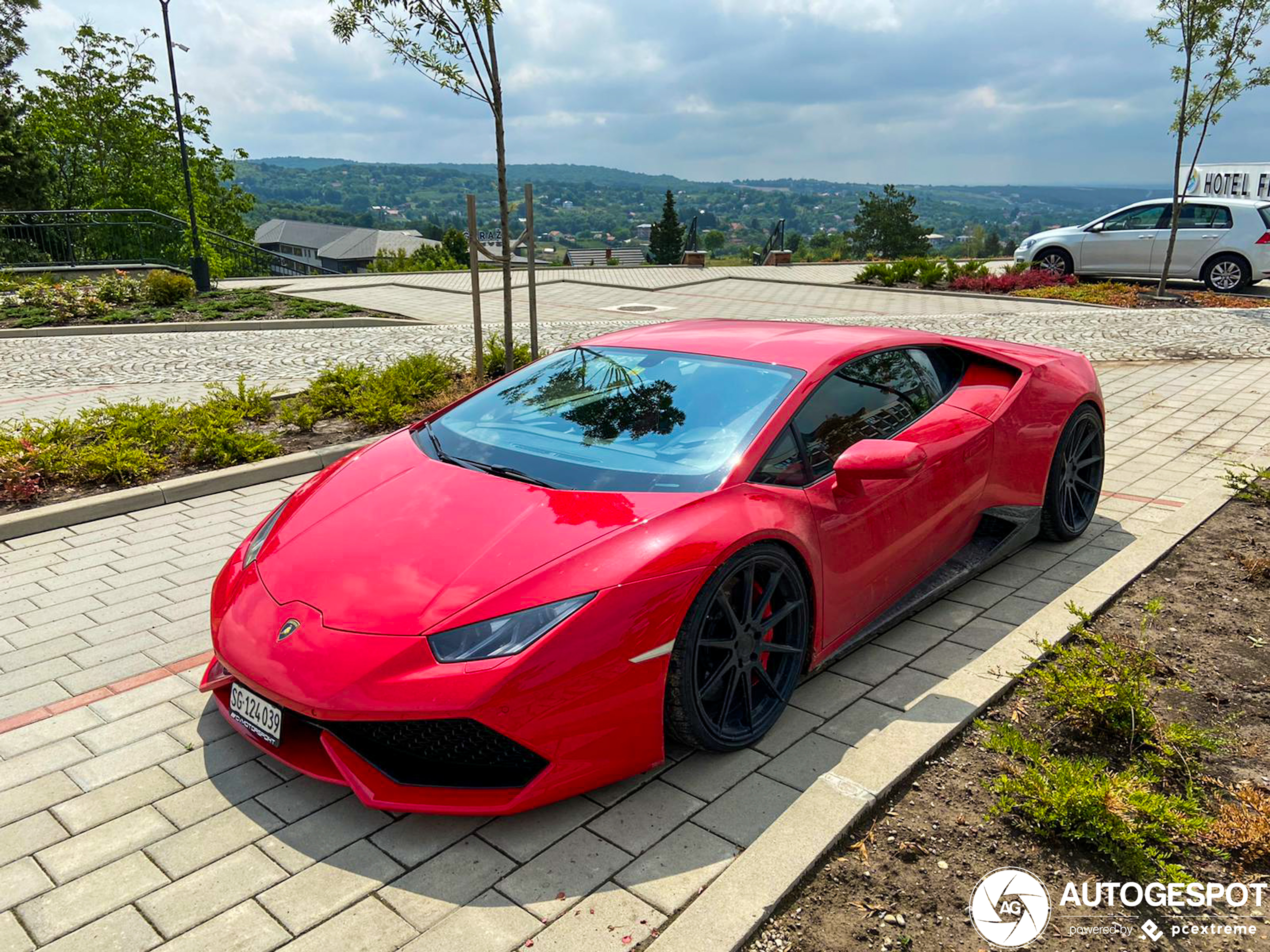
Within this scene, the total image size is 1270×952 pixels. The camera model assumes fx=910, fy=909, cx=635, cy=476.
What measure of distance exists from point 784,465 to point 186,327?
1332 centimetres

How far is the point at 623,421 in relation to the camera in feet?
11.7

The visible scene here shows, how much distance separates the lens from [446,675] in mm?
2520

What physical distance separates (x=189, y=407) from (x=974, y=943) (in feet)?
25.4

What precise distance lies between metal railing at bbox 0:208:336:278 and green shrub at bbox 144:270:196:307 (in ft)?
16.9

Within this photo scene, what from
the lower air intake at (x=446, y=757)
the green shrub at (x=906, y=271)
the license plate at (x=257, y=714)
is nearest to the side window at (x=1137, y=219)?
the green shrub at (x=906, y=271)

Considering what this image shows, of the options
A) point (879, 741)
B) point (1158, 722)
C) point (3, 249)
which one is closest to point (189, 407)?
point (879, 741)

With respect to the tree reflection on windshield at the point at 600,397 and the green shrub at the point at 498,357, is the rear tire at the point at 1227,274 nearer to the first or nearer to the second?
the green shrub at the point at 498,357

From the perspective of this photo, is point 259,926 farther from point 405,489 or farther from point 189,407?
point 189,407

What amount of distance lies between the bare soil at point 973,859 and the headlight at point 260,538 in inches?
85.7

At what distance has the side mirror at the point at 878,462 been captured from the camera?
329 centimetres

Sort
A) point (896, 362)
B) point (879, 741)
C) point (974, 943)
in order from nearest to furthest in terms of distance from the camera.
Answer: point (974, 943)
point (879, 741)
point (896, 362)

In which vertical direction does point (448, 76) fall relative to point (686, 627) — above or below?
above

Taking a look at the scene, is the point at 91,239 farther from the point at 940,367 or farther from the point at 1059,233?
the point at 940,367
